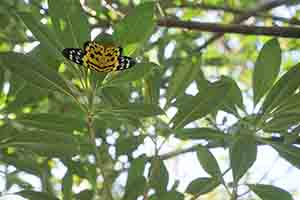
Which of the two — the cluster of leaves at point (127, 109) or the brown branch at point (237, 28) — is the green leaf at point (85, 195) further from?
the brown branch at point (237, 28)

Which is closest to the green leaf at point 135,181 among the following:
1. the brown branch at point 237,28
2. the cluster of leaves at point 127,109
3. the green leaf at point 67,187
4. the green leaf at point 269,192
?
the cluster of leaves at point 127,109

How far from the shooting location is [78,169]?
116cm

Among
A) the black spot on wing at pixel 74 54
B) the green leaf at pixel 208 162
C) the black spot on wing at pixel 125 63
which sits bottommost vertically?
the green leaf at pixel 208 162

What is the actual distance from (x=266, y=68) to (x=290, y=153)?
0.16 metres

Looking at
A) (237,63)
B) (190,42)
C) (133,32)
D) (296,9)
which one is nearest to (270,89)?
(133,32)

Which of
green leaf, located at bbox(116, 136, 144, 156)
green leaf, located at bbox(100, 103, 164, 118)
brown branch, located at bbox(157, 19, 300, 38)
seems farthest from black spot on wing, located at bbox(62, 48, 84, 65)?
brown branch, located at bbox(157, 19, 300, 38)

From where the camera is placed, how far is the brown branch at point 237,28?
4.01 feet

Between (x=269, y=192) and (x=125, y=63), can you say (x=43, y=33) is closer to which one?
(x=125, y=63)

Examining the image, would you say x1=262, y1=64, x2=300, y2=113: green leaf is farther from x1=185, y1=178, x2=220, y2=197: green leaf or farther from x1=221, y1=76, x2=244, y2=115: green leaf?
x1=185, y1=178, x2=220, y2=197: green leaf

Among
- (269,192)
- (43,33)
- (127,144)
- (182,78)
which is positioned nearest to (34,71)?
(43,33)

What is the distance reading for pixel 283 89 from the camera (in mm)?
1089

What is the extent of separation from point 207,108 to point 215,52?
1.42 m

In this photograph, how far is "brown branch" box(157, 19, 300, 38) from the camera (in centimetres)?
122

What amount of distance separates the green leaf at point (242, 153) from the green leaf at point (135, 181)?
0.54 feet
